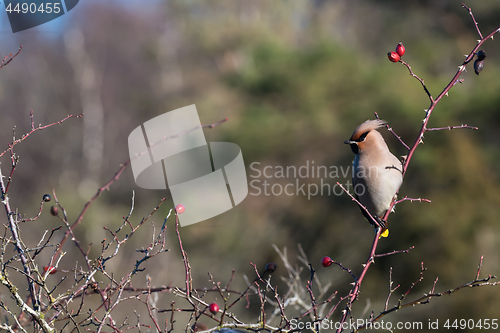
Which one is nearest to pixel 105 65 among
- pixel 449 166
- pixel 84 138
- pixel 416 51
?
pixel 84 138

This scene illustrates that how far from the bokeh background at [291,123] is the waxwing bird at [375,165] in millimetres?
1402

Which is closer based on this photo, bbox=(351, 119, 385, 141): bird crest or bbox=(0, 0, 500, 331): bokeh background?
bbox=(351, 119, 385, 141): bird crest

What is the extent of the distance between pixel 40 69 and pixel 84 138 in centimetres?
315

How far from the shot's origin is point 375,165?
2.44 metres

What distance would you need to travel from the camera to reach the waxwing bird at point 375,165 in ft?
7.91

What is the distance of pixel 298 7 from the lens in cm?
1331

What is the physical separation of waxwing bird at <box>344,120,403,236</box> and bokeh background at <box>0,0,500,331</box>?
1.40 metres

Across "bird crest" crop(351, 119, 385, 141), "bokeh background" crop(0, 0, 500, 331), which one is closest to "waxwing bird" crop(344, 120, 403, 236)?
"bird crest" crop(351, 119, 385, 141)

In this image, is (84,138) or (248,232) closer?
(248,232)

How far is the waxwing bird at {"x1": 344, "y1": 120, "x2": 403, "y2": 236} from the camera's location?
2410 millimetres

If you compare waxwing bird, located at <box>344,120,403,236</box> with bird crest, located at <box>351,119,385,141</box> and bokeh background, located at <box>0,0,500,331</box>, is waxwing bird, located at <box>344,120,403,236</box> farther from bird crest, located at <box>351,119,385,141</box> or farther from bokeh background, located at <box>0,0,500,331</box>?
bokeh background, located at <box>0,0,500,331</box>

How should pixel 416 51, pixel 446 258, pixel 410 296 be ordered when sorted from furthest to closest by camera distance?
1. pixel 416 51
2. pixel 410 296
3. pixel 446 258

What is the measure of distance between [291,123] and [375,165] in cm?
694

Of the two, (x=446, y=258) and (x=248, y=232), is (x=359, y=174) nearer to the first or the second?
(x=446, y=258)
